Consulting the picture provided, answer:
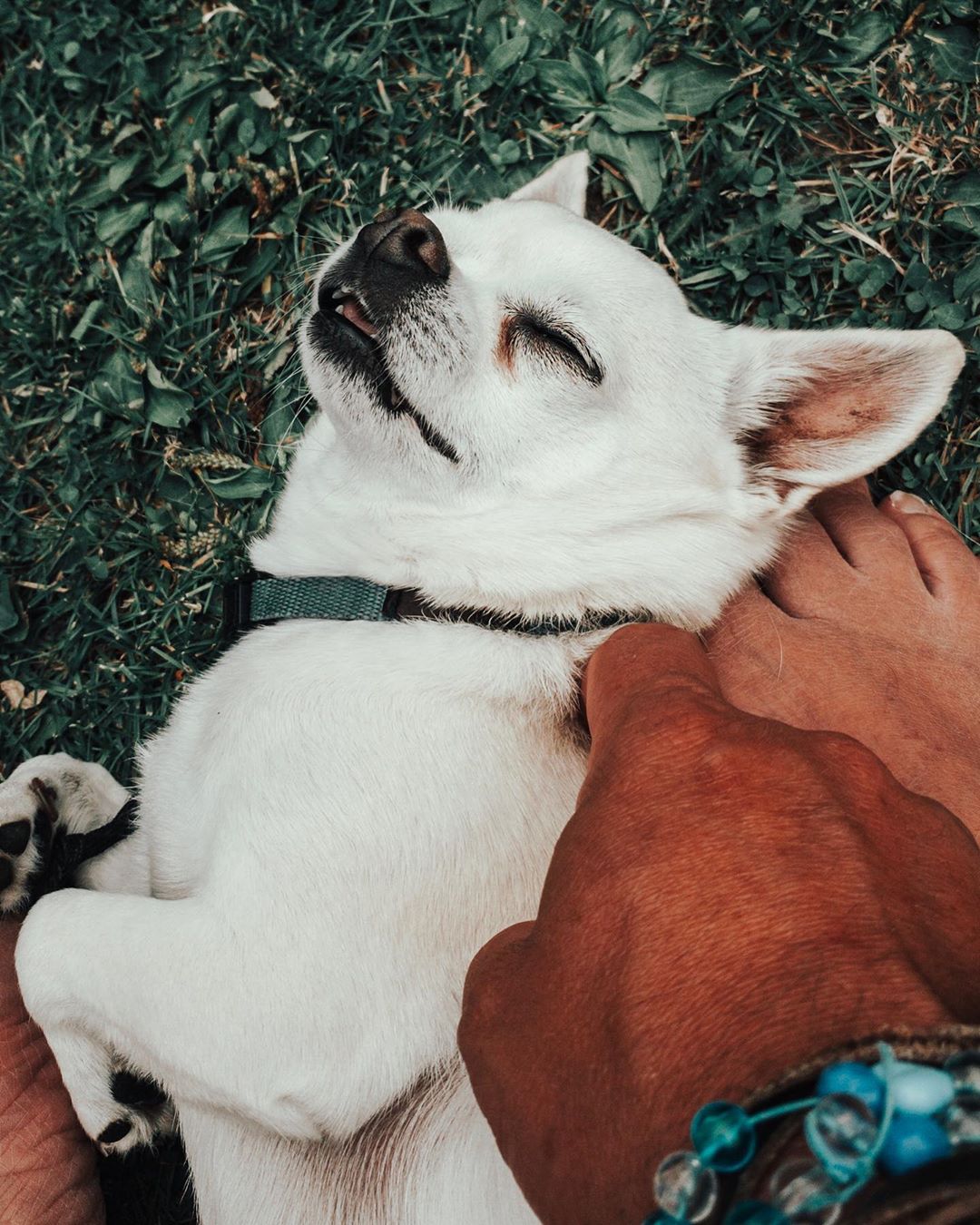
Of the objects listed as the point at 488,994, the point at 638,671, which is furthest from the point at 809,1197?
the point at 638,671

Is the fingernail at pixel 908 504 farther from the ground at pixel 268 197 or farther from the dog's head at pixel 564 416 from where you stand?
the dog's head at pixel 564 416

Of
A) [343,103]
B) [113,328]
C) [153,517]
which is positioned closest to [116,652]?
[153,517]

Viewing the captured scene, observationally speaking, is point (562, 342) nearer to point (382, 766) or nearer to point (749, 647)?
point (749, 647)

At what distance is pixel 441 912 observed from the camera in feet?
6.89

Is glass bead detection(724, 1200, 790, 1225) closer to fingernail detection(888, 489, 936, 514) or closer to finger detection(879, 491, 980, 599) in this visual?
finger detection(879, 491, 980, 599)

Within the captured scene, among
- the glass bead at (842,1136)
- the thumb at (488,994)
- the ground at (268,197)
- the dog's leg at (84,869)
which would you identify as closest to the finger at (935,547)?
the ground at (268,197)

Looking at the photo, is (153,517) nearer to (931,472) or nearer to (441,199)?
(441,199)

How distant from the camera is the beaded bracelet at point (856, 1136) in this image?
90 centimetres

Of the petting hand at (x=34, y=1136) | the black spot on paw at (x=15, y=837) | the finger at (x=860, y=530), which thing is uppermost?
the finger at (x=860, y=530)

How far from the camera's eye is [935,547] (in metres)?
2.95

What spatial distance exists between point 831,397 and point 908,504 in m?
0.78

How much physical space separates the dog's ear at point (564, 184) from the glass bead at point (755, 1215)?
2.67m

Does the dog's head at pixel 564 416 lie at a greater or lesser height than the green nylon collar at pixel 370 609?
greater

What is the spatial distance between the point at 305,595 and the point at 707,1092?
1.67 meters
